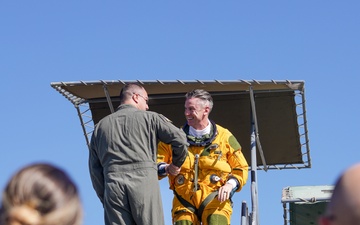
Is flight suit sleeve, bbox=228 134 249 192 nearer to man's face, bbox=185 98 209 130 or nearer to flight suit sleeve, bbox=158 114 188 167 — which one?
man's face, bbox=185 98 209 130

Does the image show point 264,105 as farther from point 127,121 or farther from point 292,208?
point 127,121

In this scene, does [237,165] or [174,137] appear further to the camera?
[237,165]

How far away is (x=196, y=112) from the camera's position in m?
8.25

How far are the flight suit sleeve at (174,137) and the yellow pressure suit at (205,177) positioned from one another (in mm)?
544

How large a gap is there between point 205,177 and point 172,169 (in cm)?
52

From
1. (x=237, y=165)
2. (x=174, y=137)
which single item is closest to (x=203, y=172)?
(x=237, y=165)

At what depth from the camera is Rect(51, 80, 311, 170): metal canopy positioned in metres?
10.0

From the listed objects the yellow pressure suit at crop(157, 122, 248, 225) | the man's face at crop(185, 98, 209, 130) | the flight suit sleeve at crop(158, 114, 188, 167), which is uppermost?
the man's face at crop(185, 98, 209, 130)

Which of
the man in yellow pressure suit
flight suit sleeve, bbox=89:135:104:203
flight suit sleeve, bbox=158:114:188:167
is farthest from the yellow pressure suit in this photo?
flight suit sleeve, bbox=89:135:104:203

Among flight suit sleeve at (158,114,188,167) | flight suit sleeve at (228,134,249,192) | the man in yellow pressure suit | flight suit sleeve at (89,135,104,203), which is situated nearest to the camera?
flight suit sleeve at (158,114,188,167)

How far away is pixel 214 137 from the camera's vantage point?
8242 millimetres

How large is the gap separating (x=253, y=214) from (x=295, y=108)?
1.91 m

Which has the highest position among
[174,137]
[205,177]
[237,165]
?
[174,137]

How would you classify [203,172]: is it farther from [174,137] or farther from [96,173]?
[96,173]
